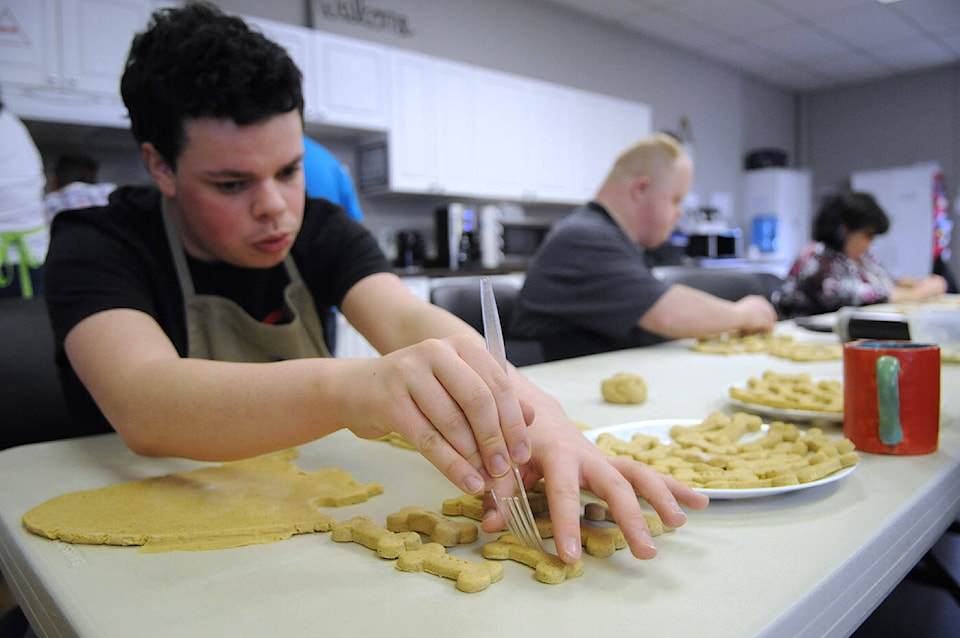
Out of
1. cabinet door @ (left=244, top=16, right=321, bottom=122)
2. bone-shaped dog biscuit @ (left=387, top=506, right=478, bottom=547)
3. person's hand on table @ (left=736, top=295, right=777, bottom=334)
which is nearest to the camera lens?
bone-shaped dog biscuit @ (left=387, top=506, right=478, bottom=547)

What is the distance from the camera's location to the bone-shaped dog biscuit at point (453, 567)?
1.46 ft

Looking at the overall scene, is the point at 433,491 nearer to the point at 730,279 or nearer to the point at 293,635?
the point at 293,635

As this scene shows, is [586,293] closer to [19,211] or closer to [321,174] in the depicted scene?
[321,174]

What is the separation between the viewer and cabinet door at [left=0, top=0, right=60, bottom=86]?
2.78m

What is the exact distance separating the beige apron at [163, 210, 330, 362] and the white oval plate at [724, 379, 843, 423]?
67 centimetres

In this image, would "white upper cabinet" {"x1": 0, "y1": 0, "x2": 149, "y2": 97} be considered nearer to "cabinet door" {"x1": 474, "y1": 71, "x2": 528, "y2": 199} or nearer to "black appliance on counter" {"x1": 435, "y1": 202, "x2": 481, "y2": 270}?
"black appliance on counter" {"x1": 435, "y1": 202, "x2": 481, "y2": 270}

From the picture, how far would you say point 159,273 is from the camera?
1.01 meters

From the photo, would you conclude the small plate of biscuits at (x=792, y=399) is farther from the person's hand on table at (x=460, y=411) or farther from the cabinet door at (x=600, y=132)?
the cabinet door at (x=600, y=132)

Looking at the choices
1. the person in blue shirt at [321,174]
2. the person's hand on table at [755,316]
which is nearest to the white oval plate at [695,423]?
the person's hand on table at [755,316]

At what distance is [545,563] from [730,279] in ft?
7.65

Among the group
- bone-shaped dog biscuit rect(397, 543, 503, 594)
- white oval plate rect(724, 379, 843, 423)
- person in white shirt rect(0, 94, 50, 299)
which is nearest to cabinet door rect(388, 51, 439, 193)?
person in white shirt rect(0, 94, 50, 299)

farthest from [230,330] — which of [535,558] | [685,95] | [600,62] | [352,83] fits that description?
[685,95]

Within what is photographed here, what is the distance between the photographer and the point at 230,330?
107 centimetres

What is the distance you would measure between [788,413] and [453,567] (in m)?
0.55
